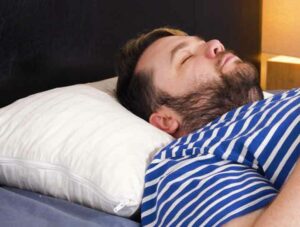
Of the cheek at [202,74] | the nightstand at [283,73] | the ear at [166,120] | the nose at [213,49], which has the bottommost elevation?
the nightstand at [283,73]

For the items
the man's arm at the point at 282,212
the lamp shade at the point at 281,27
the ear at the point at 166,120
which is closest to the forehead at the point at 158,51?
the ear at the point at 166,120

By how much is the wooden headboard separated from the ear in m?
0.31

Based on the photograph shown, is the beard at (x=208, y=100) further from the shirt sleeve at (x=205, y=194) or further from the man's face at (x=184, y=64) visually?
the shirt sleeve at (x=205, y=194)

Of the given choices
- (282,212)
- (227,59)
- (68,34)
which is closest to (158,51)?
(227,59)

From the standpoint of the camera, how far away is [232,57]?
1.18 metres

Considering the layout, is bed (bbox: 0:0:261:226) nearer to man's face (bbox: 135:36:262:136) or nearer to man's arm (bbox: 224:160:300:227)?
man's face (bbox: 135:36:262:136)

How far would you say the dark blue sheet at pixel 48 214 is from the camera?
2.84 feet

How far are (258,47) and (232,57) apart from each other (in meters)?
1.13

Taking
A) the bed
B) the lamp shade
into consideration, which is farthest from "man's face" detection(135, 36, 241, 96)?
the lamp shade

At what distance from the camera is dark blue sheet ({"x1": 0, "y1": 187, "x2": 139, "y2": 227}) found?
0.86m

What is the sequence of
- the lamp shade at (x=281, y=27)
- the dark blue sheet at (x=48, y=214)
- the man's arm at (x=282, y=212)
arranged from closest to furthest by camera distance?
the man's arm at (x=282, y=212) → the dark blue sheet at (x=48, y=214) → the lamp shade at (x=281, y=27)

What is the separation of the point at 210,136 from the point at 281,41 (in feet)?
4.90

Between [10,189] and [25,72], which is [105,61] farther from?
[10,189]

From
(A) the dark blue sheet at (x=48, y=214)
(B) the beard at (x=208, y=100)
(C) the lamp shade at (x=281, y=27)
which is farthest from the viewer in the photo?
(C) the lamp shade at (x=281, y=27)
